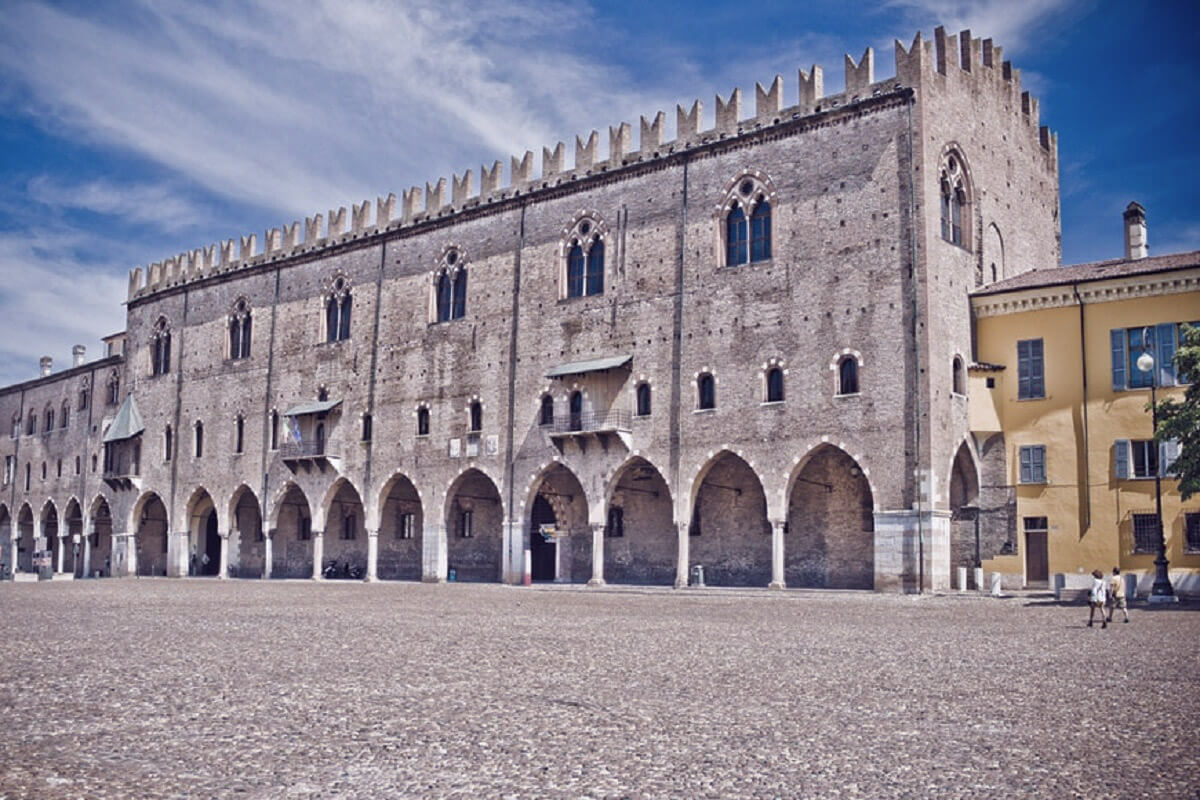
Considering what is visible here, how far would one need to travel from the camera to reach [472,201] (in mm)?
38156

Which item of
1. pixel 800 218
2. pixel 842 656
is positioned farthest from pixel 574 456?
pixel 842 656

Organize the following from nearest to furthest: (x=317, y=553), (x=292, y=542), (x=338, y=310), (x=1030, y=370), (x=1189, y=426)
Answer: (x=1189, y=426) → (x=1030, y=370) → (x=317, y=553) → (x=338, y=310) → (x=292, y=542)

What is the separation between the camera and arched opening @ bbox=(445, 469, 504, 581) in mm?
38656

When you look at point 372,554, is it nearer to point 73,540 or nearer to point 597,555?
point 597,555

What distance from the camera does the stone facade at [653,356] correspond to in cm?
2838

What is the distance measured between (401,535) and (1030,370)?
23.1 meters

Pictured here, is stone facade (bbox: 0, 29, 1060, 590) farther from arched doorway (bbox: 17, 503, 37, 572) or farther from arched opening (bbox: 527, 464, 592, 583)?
arched doorway (bbox: 17, 503, 37, 572)

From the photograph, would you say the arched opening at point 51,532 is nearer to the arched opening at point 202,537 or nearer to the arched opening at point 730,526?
the arched opening at point 202,537

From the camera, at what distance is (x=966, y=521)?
28.8m

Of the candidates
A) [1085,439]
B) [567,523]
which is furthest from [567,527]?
[1085,439]

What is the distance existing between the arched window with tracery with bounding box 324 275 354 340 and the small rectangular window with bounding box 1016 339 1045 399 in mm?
23278

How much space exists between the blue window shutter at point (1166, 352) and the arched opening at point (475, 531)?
67.1ft

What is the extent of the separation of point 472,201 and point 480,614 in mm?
21493

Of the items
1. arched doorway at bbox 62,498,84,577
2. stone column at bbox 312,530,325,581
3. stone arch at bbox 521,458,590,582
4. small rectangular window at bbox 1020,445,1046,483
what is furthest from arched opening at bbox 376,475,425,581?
small rectangular window at bbox 1020,445,1046,483
